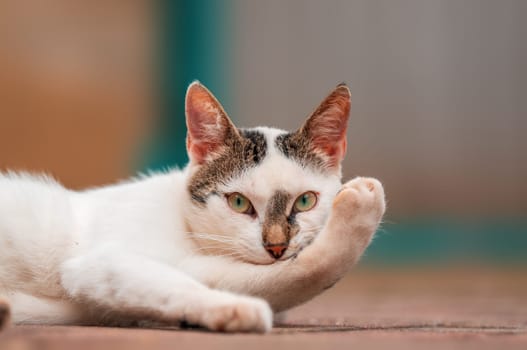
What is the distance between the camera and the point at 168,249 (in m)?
2.10

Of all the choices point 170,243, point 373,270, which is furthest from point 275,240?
point 373,270

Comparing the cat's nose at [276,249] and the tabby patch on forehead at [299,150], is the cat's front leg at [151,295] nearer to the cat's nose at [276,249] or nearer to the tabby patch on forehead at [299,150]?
the cat's nose at [276,249]

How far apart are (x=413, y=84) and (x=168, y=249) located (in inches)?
193

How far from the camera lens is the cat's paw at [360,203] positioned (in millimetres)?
1913

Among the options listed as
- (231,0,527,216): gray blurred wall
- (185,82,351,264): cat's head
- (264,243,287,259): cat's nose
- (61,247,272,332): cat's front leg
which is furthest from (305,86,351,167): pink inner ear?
(231,0,527,216): gray blurred wall

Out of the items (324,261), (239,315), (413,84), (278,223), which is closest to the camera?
(239,315)

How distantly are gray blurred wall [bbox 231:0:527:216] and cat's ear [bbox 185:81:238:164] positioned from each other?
413cm

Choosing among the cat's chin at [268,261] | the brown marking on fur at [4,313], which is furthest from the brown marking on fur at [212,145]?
the brown marking on fur at [4,313]

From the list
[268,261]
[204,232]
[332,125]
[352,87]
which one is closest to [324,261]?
[268,261]

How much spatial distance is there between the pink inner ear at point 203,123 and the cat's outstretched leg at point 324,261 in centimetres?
42

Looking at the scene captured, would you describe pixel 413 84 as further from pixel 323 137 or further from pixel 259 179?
pixel 259 179

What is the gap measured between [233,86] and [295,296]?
4.22m

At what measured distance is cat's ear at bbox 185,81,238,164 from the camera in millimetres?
2221

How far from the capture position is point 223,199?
2.16 meters
